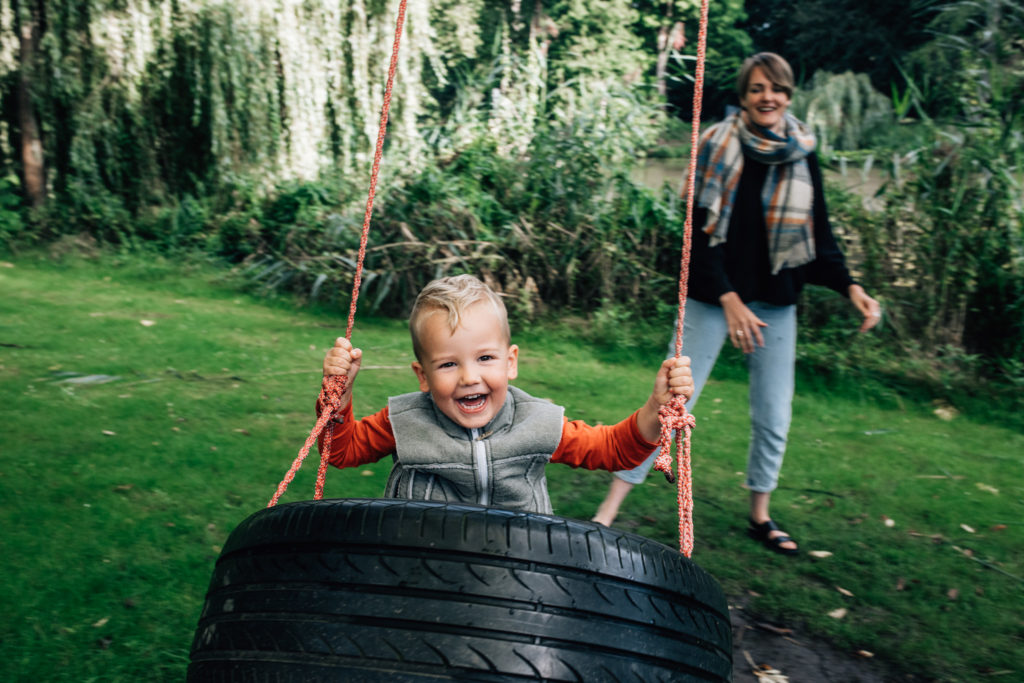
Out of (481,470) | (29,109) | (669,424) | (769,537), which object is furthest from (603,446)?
(29,109)

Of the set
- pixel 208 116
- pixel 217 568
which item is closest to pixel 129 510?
pixel 217 568

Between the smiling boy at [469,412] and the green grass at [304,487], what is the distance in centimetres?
100

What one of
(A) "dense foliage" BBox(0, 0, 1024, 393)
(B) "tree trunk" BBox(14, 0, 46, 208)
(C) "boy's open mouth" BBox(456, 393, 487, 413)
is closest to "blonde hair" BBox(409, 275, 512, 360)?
(C) "boy's open mouth" BBox(456, 393, 487, 413)

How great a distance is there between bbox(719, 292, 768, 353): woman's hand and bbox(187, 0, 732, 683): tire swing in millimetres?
1672

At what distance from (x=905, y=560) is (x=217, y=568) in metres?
2.85

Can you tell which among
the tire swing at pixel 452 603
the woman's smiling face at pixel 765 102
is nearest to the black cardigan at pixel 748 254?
the woman's smiling face at pixel 765 102

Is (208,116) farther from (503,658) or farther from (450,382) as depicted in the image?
(503,658)

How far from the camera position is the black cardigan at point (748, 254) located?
3127 mm

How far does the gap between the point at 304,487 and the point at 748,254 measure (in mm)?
2126

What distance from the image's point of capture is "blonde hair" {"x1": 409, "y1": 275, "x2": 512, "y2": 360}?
1.92 metres

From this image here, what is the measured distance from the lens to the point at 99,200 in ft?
31.9

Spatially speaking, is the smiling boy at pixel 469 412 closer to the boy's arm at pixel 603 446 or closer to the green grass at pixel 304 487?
the boy's arm at pixel 603 446

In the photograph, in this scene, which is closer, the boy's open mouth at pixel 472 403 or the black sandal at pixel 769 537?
the boy's open mouth at pixel 472 403

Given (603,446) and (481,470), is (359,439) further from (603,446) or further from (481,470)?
(603,446)
